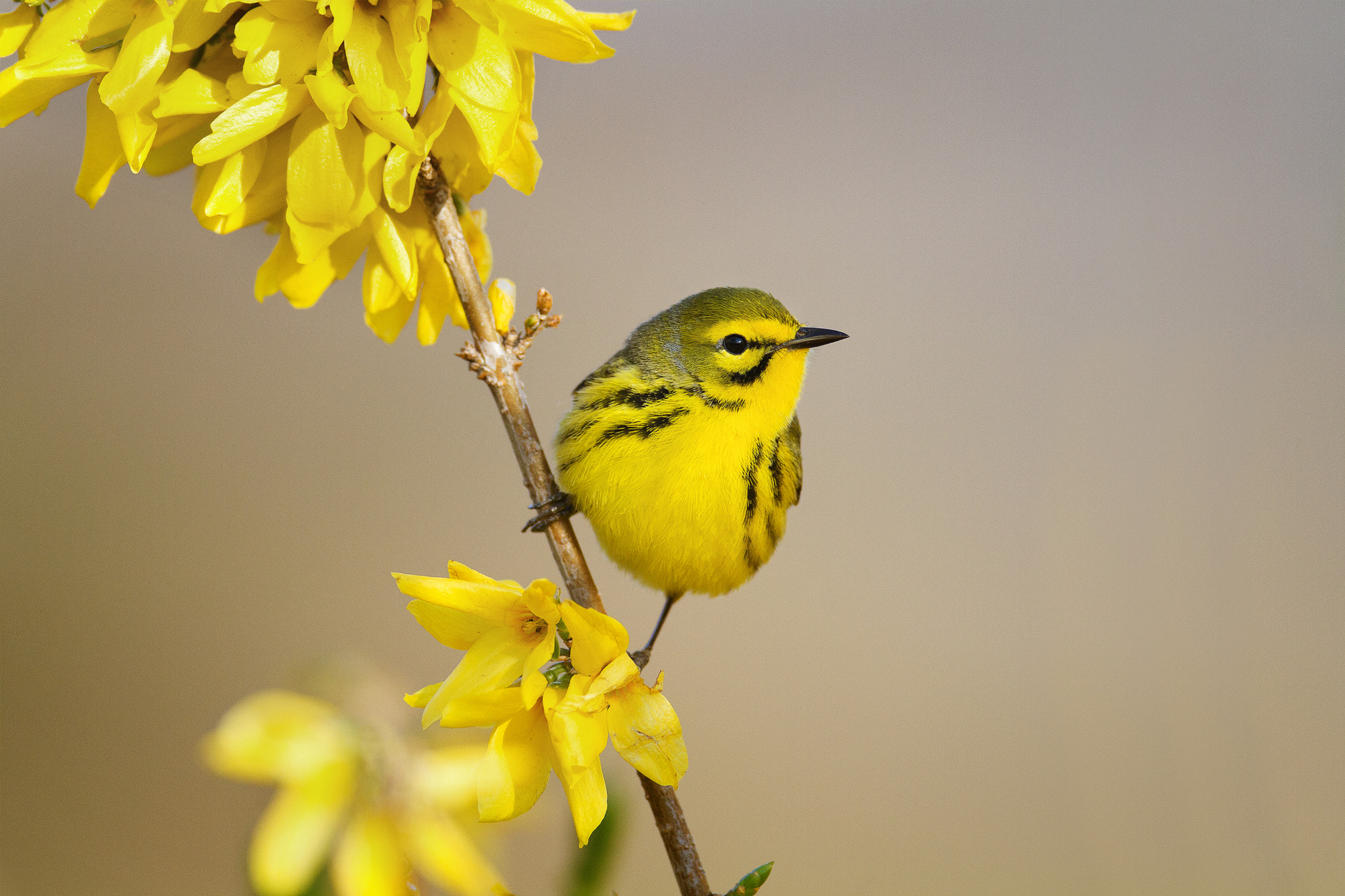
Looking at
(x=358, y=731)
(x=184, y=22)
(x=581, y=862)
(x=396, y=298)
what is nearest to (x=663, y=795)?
(x=581, y=862)

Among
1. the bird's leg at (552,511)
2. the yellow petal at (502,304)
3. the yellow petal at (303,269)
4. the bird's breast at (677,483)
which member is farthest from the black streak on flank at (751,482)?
the yellow petal at (303,269)

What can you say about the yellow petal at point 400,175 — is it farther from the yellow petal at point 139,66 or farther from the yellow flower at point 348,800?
the yellow flower at point 348,800

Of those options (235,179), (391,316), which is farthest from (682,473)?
(235,179)

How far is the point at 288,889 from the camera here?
1.47 ft

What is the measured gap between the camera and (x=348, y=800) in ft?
1.68

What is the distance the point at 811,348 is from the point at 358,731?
44cm

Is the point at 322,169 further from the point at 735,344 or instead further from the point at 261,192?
the point at 735,344

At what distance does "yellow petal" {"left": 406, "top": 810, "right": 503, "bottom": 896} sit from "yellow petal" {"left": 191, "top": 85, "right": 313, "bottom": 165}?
374mm

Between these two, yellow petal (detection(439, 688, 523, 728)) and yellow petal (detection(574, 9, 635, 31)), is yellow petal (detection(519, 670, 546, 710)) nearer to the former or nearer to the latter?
yellow petal (detection(439, 688, 523, 728))

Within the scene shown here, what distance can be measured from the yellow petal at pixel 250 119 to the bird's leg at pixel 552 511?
0.89ft

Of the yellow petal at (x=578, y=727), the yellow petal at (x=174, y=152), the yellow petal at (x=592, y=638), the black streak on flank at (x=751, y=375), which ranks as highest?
the yellow petal at (x=174, y=152)

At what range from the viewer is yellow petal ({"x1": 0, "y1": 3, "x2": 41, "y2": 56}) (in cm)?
41

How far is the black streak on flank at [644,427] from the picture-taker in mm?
681

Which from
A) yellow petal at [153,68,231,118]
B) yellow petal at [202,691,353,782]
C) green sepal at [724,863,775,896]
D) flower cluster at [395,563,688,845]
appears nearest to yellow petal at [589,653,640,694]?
flower cluster at [395,563,688,845]
